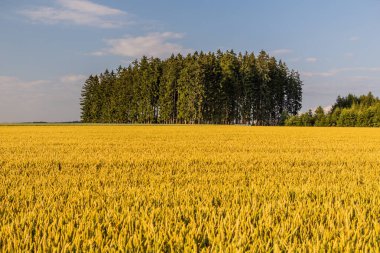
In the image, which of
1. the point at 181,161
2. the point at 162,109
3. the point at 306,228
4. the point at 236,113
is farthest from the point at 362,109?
the point at 306,228

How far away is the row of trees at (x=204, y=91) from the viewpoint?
290 ft

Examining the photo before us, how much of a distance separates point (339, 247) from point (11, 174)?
5370mm

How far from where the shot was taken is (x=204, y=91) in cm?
8650

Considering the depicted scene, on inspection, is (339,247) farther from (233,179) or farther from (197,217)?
(233,179)

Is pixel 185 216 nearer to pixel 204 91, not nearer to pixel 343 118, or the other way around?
pixel 343 118

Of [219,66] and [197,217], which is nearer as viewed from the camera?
[197,217]

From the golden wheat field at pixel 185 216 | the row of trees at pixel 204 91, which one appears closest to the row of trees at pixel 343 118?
the row of trees at pixel 204 91

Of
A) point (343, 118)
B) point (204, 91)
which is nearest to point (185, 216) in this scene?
point (343, 118)

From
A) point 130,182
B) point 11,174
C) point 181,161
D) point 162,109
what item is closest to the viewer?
point 130,182

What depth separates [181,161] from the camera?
827 cm

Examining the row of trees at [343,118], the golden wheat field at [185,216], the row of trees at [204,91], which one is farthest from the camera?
the row of trees at [204,91]

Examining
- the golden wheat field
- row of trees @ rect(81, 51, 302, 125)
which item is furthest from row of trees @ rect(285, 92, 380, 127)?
the golden wheat field

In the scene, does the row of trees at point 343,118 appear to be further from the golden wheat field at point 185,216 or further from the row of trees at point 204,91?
the golden wheat field at point 185,216

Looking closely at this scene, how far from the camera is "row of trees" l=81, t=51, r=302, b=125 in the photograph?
88.3m
